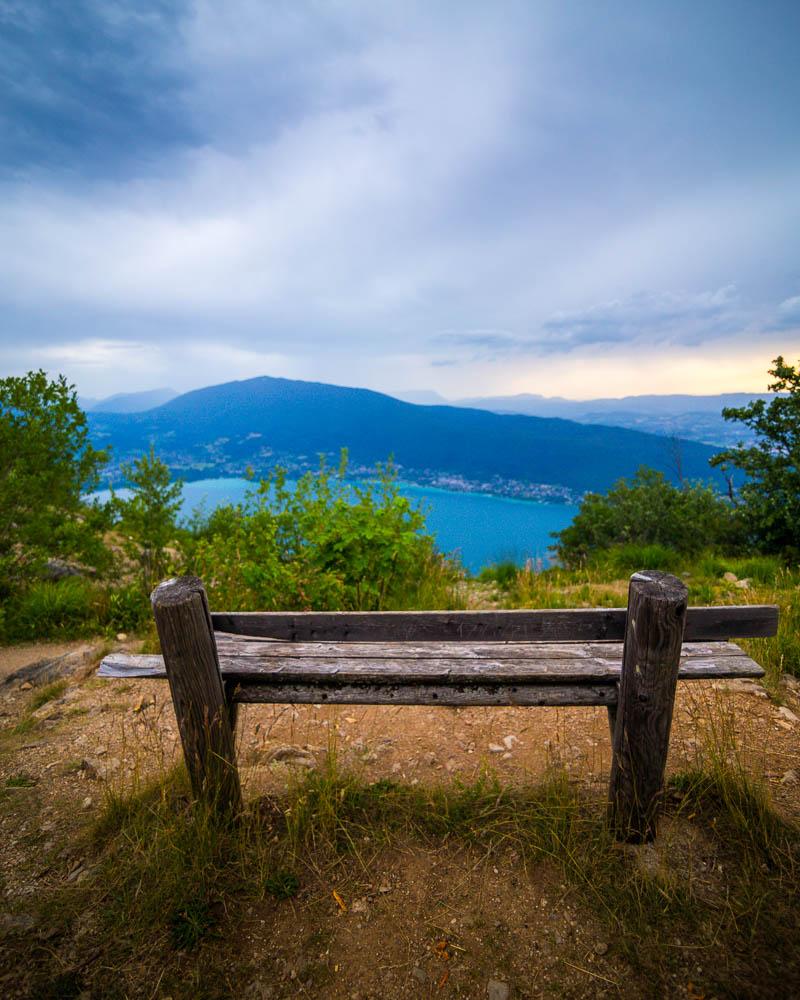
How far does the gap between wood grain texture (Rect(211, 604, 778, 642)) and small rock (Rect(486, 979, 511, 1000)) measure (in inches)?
63.0

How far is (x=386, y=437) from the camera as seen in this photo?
330ft

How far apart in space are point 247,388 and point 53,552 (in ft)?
359

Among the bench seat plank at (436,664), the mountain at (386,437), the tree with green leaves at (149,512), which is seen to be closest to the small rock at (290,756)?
the bench seat plank at (436,664)

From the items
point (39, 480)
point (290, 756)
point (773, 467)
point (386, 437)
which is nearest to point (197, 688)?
point (290, 756)

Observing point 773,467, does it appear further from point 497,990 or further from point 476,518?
point 476,518

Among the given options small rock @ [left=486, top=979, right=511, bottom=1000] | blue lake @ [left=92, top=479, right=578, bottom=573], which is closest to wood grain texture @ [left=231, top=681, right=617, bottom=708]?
small rock @ [left=486, top=979, right=511, bottom=1000]

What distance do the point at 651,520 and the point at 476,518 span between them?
27.2 metres

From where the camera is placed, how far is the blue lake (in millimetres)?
8938

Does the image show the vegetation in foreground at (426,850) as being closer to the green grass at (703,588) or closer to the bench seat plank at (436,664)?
the bench seat plank at (436,664)

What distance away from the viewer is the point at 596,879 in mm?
2352

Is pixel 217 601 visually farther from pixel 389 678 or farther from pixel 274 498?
pixel 389 678

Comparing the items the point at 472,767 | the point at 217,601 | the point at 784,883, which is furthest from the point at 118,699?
the point at 784,883

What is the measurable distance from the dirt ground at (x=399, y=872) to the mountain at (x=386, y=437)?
2529 inches

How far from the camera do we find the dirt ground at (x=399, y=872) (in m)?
2.04
